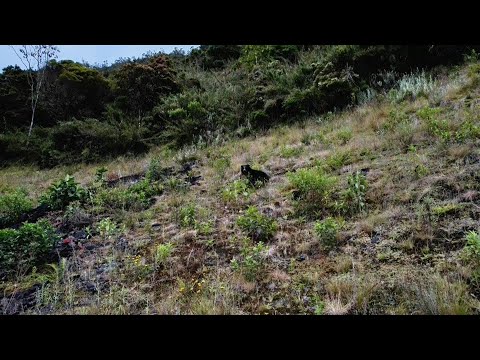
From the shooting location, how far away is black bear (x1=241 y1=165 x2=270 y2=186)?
20.1 ft

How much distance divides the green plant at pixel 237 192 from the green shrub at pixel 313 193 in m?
0.93

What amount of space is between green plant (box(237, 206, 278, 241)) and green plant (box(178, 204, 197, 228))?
85 centimetres

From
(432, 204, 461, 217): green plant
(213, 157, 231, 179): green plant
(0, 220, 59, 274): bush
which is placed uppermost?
(213, 157, 231, 179): green plant

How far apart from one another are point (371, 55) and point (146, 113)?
877cm

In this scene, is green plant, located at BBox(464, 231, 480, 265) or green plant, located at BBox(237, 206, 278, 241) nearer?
green plant, located at BBox(464, 231, 480, 265)

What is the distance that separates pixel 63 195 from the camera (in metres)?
6.44

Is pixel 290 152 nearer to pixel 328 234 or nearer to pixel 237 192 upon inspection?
pixel 237 192

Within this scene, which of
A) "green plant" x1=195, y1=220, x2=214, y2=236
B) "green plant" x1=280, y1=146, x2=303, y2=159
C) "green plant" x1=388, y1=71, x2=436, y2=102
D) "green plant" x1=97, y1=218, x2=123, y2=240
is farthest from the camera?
"green plant" x1=388, y1=71, x2=436, y2=102

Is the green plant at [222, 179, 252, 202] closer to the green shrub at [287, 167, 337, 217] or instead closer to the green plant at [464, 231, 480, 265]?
the green shrub at [287, 167, 337, 217]

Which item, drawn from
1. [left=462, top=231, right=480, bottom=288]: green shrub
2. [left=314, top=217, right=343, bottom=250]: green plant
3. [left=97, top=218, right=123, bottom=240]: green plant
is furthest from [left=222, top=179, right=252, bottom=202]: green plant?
[left=462, top=231, right=480, bottom=288]: green shrub

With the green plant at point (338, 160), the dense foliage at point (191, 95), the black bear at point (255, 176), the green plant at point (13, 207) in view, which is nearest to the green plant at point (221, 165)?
the black bear at point (255, 176)
